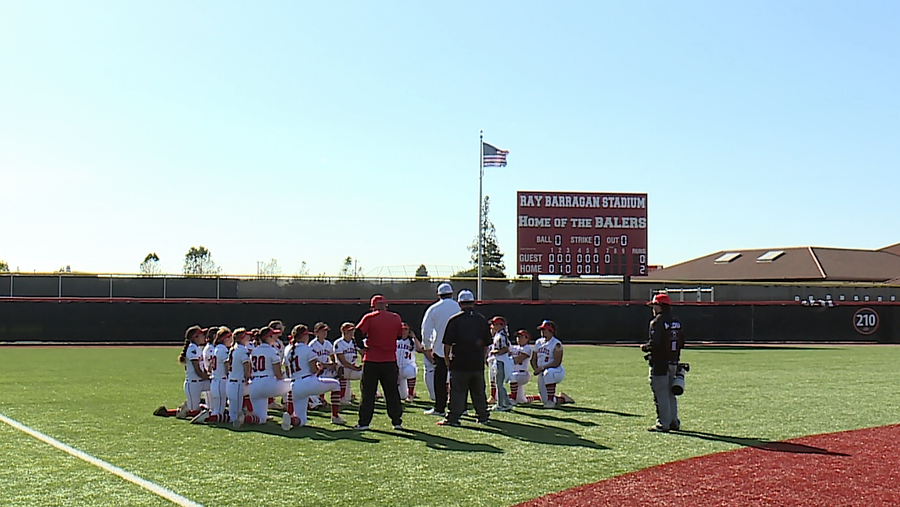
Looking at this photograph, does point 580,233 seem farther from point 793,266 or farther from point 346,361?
point 793,266

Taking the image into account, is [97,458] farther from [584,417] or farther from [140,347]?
[140,347]

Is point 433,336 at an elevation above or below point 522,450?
above

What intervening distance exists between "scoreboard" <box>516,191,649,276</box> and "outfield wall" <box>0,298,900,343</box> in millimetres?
1524

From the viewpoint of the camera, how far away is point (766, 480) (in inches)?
320

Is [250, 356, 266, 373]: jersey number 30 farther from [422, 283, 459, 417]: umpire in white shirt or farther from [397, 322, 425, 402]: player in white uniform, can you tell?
[397, 322, 425, 402]: player in white uniform

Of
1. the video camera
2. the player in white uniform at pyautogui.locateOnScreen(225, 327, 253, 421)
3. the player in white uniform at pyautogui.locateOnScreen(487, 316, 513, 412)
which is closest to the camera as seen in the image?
the video camera

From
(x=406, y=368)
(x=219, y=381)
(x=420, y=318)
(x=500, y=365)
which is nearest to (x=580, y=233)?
(x=420, y=318)

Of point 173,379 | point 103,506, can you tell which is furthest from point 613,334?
point 103,506

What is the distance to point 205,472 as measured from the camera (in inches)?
328

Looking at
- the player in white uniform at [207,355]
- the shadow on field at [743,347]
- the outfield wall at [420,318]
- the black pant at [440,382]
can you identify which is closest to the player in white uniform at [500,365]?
the black pant at [440,382]

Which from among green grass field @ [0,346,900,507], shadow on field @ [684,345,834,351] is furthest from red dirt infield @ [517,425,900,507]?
shadow on field @ [684,345,834,351]

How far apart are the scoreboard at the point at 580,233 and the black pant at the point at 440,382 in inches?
885

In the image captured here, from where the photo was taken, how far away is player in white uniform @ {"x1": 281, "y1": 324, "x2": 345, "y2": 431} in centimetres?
1135

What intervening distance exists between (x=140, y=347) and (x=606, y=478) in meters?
25.3
